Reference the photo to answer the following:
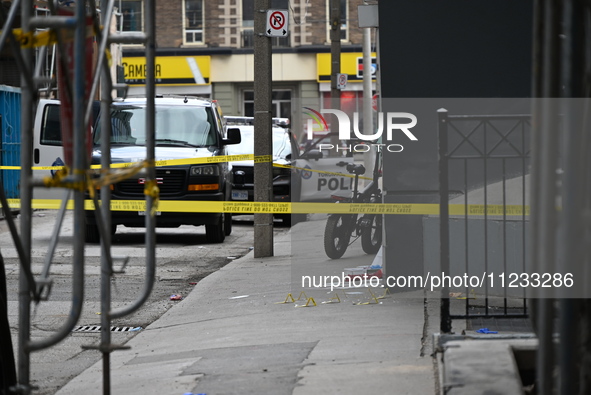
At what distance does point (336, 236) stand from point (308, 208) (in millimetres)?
685

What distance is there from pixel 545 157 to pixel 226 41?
141ft

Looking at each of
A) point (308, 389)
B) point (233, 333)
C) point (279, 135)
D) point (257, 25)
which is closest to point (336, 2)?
point (279, 135)

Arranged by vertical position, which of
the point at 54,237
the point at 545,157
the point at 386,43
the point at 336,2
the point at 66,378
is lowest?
the point at 66,378

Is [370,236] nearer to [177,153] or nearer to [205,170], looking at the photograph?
[205,170]

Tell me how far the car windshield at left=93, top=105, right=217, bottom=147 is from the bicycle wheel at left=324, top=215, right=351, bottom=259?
16.2 ft

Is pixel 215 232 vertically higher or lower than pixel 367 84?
lower

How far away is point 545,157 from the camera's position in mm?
2736

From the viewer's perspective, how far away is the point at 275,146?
1975 cm

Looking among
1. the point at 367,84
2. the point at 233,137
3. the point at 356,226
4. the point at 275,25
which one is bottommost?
the point at 356,226

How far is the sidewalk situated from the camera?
18.2 feet

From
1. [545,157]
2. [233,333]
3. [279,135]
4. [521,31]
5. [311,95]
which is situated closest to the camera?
[545,157]

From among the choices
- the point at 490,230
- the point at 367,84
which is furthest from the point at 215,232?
the point at 367,84

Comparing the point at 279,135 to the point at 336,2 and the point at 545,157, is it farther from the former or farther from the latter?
the point at 545,157

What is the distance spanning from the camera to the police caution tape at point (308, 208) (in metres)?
7.73
